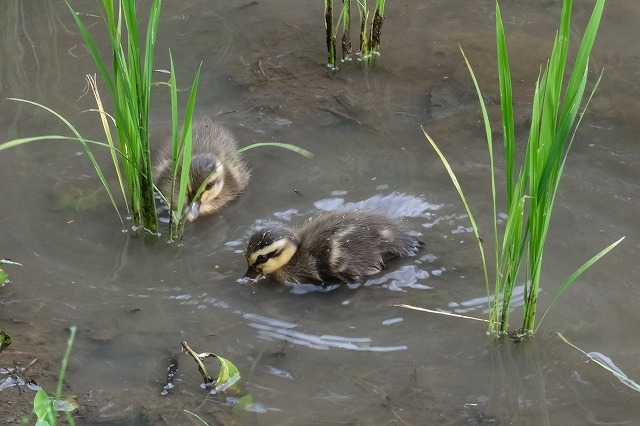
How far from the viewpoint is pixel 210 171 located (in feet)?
13.4

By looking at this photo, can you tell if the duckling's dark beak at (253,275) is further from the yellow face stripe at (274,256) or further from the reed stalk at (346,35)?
the reed stalk at (346,35)

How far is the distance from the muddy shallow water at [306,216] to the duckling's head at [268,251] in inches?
3.0

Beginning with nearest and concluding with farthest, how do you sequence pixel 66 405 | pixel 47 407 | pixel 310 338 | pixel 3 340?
1. pixel 47 407
2. pixel 66 405
3. pixel 3 340
4. pixel 310 338

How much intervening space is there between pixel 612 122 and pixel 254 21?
Result: 2.14 meters

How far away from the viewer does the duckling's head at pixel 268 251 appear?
11.7 feet

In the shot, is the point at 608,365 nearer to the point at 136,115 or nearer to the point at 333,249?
the point at 333,249

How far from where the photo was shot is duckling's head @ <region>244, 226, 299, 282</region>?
356 centimetres

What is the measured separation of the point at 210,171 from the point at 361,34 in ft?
4.49

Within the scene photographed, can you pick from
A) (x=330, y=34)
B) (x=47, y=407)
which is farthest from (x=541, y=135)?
(x=330, y=34)

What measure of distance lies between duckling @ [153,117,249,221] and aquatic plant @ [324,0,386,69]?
35.0 inches

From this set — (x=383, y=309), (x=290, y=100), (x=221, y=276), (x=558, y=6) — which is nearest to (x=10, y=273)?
(x=221, y=276)

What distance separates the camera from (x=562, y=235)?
3773 mm

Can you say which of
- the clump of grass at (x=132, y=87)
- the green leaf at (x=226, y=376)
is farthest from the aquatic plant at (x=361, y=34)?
the green leaf at (x=226, y=376)

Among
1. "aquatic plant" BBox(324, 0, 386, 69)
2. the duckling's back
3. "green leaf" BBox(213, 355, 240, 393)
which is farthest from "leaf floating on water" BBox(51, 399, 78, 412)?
"aquatic plant" BBox(324, 0, 386, 69)
